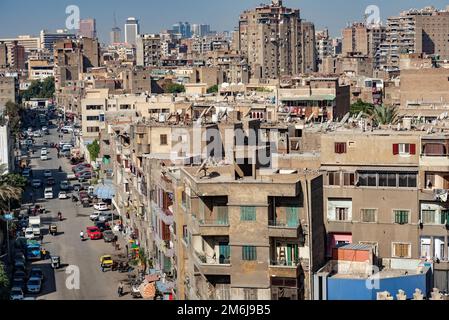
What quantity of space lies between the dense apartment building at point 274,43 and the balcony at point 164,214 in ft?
209

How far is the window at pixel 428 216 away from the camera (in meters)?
17.9

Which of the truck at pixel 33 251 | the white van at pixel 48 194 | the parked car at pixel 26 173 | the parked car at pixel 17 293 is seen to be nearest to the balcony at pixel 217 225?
the parked car at pixel 17 293

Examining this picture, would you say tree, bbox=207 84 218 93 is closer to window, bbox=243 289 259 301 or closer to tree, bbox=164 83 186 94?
tree, bbox=164 83 186 94

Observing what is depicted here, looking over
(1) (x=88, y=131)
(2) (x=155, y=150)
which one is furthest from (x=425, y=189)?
(1) (x=88, y=131)

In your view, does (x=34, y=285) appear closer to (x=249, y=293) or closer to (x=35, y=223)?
(x=35, y=223)

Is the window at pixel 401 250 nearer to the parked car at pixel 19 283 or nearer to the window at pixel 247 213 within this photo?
the window at pixel 247 213

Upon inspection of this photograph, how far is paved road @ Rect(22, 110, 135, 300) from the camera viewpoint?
76.4ft

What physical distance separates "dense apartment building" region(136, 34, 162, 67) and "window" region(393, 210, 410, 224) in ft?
296

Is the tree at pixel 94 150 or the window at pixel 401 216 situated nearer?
the window at pixel 401 216

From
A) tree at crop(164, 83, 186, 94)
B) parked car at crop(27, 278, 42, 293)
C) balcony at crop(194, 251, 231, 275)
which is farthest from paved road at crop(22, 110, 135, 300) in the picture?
tree at crop(164, 83, 186, 94)

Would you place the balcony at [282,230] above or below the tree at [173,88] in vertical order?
below

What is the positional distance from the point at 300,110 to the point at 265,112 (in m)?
7.14

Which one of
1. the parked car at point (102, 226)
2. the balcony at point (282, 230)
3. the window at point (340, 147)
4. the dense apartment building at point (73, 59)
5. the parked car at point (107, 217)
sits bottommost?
the parked car at point (102, 226)

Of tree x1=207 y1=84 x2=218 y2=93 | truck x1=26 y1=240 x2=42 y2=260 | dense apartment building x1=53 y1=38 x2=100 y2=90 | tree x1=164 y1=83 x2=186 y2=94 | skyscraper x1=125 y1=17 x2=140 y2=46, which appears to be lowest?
truck x1=26 y1=240 x2=42 y2=260
